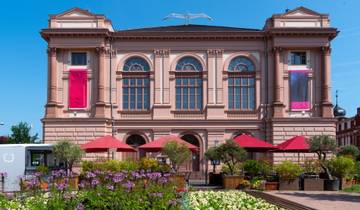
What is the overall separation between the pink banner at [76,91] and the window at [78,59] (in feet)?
2.28

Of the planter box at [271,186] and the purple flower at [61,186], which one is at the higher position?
the purple flower at [61,186]

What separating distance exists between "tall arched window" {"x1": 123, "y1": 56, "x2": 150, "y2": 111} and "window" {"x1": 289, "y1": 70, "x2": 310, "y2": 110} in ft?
39.5

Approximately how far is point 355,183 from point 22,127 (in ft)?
174

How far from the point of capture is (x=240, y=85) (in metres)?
50.0

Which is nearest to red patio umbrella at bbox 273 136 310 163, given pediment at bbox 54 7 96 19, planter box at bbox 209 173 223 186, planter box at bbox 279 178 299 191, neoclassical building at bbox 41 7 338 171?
planter box at bbox 209 173 223 186

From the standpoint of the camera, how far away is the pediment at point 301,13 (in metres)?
49.4

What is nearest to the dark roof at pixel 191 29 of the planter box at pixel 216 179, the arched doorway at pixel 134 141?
the arched doorway at pixel 134 141

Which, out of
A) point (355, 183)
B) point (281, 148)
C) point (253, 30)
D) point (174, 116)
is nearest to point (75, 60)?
point (174, 116)

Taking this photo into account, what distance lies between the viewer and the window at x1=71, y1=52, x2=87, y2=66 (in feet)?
162

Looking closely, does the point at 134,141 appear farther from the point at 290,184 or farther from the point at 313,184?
the point at 313,184

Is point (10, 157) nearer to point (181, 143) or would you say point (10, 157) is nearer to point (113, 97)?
point (181, 143)

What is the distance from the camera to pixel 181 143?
36.8m

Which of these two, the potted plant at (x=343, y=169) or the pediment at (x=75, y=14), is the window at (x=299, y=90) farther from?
the pediment at (x=75, y=14)

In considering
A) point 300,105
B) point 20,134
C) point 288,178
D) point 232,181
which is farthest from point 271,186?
point 20,134
